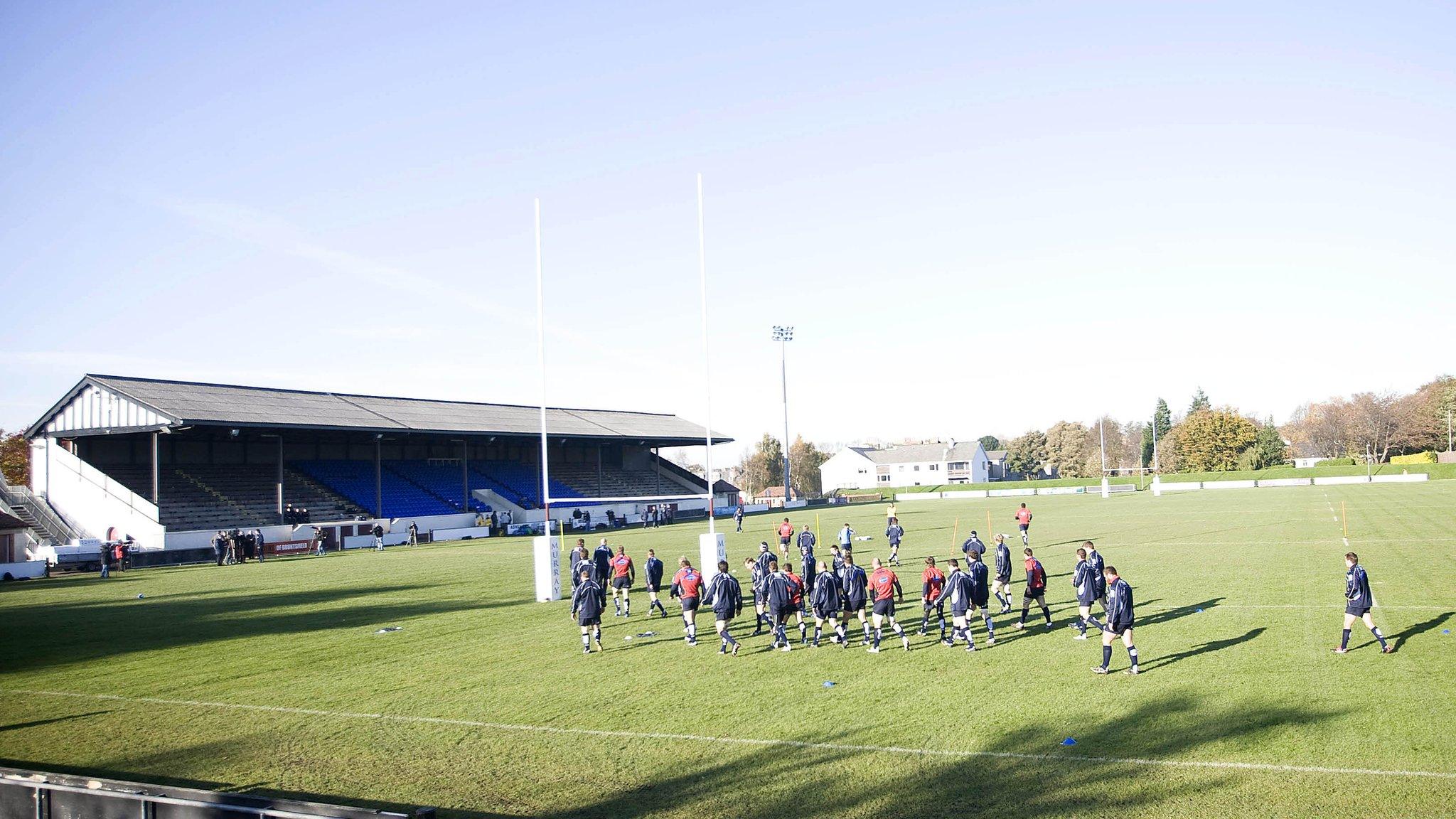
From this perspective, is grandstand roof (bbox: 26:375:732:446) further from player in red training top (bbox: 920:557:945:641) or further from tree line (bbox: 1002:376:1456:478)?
tree line (bbox: 1002:376:1456:478)

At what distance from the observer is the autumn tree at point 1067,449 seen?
145 meters

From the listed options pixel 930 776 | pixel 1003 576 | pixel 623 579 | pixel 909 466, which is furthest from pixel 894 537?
pixel 909 466

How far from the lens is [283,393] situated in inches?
2247

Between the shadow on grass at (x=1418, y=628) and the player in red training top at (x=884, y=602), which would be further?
the player in red training top at (x=884, y=602)

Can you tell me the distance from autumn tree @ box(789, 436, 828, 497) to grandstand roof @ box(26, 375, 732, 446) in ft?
157

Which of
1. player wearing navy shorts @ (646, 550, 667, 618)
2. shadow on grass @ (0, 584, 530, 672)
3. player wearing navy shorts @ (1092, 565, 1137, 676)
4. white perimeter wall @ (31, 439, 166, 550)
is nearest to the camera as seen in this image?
player wearing navy shorts @ (1092, 565, 1137, 676)

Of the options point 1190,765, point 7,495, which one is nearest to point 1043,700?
point 1190,765

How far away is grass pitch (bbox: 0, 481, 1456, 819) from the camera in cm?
944

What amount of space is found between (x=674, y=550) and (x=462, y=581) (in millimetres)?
11082

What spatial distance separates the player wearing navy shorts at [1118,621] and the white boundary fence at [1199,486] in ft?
241

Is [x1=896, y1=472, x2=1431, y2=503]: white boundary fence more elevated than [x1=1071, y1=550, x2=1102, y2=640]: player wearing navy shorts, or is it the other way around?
[x1=1071, y1=550, x2=1102, y2=640]: player wearing navy shorts

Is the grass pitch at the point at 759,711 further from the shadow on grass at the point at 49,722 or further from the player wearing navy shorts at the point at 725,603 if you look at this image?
the player wearing navy shorts at the point at 725,603

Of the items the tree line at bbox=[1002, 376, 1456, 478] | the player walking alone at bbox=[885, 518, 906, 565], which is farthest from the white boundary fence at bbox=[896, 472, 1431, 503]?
the player walking alone at bbox=[885, 518, 906, 565]

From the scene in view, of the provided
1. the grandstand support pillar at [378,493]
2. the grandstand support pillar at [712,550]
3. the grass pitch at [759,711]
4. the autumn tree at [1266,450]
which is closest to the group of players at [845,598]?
the grass pitch at [759,711]
